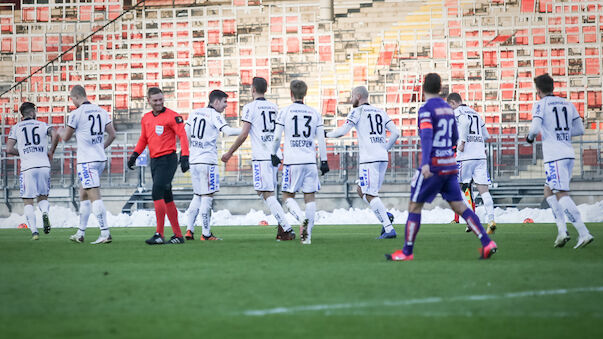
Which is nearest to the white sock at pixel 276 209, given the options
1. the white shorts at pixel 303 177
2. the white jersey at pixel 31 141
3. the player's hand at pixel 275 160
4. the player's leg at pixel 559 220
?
the white shorts at pixel 303 177

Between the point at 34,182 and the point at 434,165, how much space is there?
7.03m

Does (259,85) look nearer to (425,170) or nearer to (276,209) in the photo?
(276,209)

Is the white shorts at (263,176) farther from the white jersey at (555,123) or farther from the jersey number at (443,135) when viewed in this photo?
the jersey number at (443,135)

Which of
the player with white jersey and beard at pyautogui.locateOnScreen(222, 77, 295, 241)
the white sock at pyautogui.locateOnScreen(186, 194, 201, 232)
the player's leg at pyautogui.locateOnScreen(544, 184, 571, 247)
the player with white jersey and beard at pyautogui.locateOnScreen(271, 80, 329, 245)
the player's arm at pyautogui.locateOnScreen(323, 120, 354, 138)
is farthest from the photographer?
the white sock at pyautogui.locateOnScreen(186, 194, 201, 232)

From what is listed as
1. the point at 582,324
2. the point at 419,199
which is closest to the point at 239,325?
the point at 582,324

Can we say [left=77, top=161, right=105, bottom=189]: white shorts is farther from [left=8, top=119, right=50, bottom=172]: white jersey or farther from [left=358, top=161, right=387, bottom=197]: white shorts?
[left=358, top=161, right=387, bottom=197]: white shorts

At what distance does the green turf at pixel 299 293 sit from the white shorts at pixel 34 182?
3482 millimetres

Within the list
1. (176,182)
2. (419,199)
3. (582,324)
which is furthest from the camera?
(176,182)

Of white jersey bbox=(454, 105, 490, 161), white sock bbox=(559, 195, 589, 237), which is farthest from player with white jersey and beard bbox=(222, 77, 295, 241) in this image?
white sock bbox=(559, 195, 589, 237)

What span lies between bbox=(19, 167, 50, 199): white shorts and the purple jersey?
270 inches

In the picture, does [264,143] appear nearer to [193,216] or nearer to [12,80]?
[193,216]

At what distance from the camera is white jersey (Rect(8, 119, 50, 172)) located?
11.6 meters

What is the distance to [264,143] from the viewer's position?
10.0 metres

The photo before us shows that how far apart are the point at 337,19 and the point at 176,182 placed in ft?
25.1
